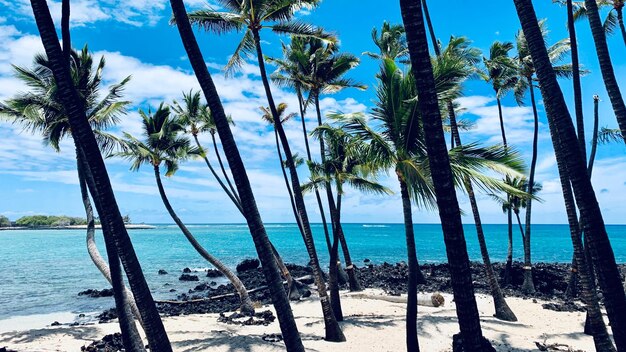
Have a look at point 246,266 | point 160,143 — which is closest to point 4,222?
point 246,266

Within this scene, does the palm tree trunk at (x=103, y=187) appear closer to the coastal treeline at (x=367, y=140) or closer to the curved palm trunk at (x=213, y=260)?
the coastal treeline at (x=367, y=140)

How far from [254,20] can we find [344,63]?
14.7 ft

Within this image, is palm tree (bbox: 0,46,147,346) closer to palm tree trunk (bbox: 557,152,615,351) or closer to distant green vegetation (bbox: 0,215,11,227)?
palm tree trunk (bbox: 557,152,615,351)

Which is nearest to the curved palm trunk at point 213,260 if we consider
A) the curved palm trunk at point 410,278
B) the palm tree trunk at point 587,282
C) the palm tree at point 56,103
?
the palm tree at point 56,103

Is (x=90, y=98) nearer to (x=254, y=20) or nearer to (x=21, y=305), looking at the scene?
(x=254, y=20)

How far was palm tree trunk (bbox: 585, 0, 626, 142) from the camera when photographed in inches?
289

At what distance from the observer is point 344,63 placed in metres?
14.5

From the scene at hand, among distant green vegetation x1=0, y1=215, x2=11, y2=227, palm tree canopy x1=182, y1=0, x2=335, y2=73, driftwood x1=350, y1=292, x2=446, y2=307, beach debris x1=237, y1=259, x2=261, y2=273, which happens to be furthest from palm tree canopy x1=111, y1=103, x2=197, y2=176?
distant green vegetation x1=0, y1=215, x2=11, y2=227

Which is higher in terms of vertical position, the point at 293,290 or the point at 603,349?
the point at 603,349

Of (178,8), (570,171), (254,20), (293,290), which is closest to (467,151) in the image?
(570,171)

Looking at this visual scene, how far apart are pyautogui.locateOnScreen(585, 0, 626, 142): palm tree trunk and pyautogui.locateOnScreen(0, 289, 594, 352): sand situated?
19.9 ft

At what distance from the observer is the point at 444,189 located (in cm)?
432

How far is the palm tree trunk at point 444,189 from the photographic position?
4148mm

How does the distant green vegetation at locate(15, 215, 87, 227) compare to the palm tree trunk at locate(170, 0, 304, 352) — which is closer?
the palm tree trunk at locate(170, 0, 304, 352)
